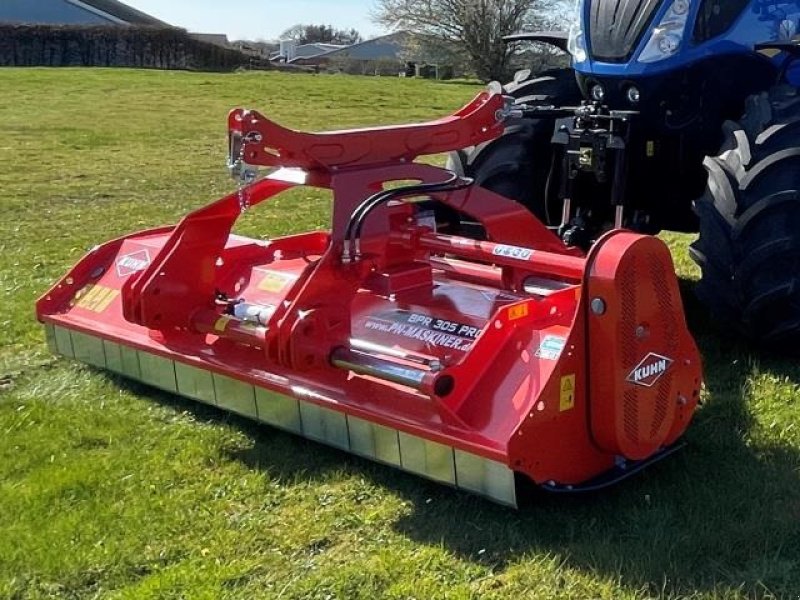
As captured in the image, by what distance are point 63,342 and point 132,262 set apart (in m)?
0.48

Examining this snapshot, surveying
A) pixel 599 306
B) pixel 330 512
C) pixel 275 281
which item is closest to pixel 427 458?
pixel 330 512

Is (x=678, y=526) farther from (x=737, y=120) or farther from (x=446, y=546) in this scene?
(x=737, y=120)

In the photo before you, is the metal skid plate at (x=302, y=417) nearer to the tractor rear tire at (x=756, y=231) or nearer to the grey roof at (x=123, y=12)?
the tractor rear tire at (x=756, y=231)

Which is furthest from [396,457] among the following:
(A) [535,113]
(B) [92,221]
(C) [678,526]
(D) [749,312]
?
(B) [92,221]

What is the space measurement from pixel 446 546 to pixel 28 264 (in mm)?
4920

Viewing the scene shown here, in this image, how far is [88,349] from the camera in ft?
16.8

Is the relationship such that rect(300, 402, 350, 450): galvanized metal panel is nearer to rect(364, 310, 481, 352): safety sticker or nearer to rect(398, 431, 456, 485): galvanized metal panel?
rect(398, 431, 456, 485): galvanized metal panel

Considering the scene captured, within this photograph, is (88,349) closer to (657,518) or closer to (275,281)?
(275,281)

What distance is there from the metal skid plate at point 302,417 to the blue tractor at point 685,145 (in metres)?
1.58

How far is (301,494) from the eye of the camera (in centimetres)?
395

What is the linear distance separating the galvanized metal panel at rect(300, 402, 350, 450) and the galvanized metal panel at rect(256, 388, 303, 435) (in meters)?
0.04

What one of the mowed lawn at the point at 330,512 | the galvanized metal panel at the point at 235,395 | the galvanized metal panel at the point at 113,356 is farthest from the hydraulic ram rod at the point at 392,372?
the galvanized metal panel at the point at 113,356

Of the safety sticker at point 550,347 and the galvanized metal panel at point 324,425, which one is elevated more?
the safety sticker at point 550,347

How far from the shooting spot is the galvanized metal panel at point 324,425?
4039 mm
